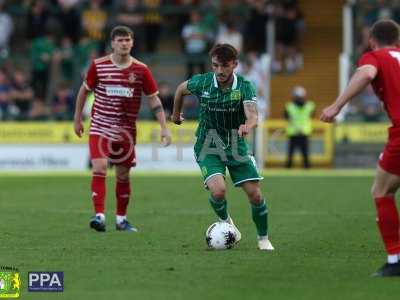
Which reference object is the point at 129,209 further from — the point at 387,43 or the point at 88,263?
the point at 387,43

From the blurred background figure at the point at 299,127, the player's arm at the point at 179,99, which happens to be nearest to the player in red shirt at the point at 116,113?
the player's arm at the point at 179,99

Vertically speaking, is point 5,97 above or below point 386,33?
below

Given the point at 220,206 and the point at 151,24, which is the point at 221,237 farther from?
the point at 151,24

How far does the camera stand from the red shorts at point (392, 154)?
9.37 metres

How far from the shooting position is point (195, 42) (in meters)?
32.1

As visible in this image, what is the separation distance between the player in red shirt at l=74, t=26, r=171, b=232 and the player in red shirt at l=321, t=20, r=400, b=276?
457cm

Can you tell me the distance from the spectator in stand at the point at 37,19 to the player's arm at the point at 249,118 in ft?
72.0

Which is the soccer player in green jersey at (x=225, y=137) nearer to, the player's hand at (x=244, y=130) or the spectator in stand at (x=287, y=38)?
the player's hand at (x=244, y=130)

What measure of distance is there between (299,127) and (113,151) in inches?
598

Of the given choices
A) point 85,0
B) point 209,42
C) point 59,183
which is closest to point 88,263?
point 59,183

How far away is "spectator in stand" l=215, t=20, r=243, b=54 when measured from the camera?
31500mm

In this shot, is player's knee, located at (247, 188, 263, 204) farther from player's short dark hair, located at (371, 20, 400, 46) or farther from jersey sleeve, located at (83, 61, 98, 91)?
jersey sleeve, located at (83, 61, 98, 91)

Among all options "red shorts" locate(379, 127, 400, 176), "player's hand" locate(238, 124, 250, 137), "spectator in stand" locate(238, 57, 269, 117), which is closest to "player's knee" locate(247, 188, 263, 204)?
"player's hand" locate(238, 124, 250, 137)

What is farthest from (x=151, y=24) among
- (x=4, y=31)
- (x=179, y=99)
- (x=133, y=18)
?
(x=179, y=99)
